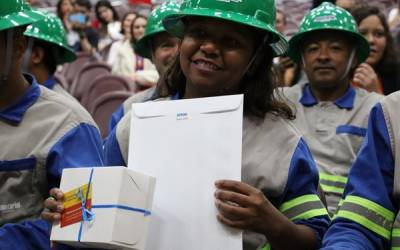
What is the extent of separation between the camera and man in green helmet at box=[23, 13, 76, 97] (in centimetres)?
378

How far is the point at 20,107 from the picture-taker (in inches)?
86.4

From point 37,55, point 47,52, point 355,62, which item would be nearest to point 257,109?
point 355,62

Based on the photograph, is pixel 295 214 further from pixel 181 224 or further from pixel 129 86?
pixel 129 86

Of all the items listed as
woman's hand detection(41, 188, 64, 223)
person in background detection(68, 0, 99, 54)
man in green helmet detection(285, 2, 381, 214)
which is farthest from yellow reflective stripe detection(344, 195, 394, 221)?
person in background detection(68, 0, 99, 54)

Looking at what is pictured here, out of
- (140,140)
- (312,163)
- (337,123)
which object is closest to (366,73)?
(337,123)

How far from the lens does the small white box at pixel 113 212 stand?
1684 millimetres

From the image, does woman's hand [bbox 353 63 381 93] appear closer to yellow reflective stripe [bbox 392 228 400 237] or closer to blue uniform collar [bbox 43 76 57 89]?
blue uniform collar [bbox 43 76 57 89]

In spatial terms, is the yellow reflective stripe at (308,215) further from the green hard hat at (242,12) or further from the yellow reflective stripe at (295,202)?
the green hard hat at (242,12)

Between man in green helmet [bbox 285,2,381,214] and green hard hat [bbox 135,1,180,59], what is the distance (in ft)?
2.20

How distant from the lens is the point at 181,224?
1.83m

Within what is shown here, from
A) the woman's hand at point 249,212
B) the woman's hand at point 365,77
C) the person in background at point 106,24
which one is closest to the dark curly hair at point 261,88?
the woman's hand at point 249,212

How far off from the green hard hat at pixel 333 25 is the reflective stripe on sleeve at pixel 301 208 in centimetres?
176

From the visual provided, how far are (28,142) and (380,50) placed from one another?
2.67m

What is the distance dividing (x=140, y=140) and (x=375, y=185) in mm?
593
